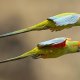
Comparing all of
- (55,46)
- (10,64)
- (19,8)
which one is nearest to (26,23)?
(19,8)

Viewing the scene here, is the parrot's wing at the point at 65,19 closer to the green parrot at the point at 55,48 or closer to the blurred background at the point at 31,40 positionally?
the green parrot at the point at 55,48

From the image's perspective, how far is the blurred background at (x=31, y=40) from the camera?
2.21 meters

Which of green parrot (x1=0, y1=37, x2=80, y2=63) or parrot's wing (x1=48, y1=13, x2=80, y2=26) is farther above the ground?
parrot's wing (x1=48, y1=13, x2=80, y2=26)

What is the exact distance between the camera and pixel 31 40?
2279mm

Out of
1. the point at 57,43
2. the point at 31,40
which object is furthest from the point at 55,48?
the point at 31,40

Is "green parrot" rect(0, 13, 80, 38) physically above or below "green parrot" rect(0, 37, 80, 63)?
above

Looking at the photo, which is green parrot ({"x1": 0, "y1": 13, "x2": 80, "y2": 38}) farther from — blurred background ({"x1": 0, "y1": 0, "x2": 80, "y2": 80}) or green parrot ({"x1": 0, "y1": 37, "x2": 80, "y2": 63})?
blurred background ({"x1": 0, "y1": 0, "x2": 80, "y2": 80})

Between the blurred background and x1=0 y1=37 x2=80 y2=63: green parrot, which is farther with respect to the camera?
the blurred background

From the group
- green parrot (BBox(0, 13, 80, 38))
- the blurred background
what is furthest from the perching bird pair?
the blurred background

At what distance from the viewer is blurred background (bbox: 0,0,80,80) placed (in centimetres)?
221

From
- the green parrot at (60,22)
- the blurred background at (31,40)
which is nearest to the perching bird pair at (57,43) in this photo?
the green parrot at (60,22)

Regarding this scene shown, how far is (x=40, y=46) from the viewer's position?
542mm

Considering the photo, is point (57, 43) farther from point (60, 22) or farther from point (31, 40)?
point (31, 40)

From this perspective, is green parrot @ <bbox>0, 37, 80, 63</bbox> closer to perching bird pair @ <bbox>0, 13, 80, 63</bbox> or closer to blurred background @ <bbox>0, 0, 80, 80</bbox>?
perching bird pair @ <bbox>0, 13, 80, 63</bbox>
